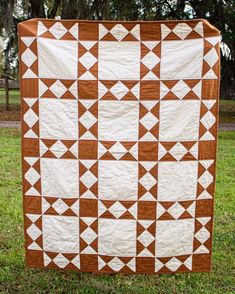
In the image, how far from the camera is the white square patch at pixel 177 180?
333 centimetres

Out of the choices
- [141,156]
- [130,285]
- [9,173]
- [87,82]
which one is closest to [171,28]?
[87,82]

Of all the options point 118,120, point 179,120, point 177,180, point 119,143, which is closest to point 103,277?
point 177,180

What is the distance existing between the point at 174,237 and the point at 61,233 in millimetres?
861

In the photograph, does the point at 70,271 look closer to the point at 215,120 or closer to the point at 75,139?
the point at 75,139

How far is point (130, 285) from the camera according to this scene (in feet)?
11.5

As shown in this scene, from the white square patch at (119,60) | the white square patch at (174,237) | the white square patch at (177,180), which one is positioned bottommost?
the white square patch at (174,237)

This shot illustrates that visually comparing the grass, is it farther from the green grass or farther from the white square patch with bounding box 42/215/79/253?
the white square patch with bounding box 42/215/79/253

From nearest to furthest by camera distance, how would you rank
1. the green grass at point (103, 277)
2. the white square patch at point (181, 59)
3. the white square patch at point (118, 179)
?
the white square patch at point (181, 59) < the white square patch at point (118, 179) < the green grass at point (103, 277)

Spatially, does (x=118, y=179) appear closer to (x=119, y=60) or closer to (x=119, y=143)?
(x=119, y=143)

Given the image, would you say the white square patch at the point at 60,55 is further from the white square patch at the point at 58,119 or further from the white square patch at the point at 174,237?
the white square patch at the point at 174,237

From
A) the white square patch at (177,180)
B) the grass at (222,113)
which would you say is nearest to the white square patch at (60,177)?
the white square patch at (177,180)

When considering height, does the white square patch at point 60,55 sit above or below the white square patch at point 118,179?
above

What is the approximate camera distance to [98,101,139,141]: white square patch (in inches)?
129

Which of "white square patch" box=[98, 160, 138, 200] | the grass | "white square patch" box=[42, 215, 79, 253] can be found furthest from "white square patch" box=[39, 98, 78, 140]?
the grass
